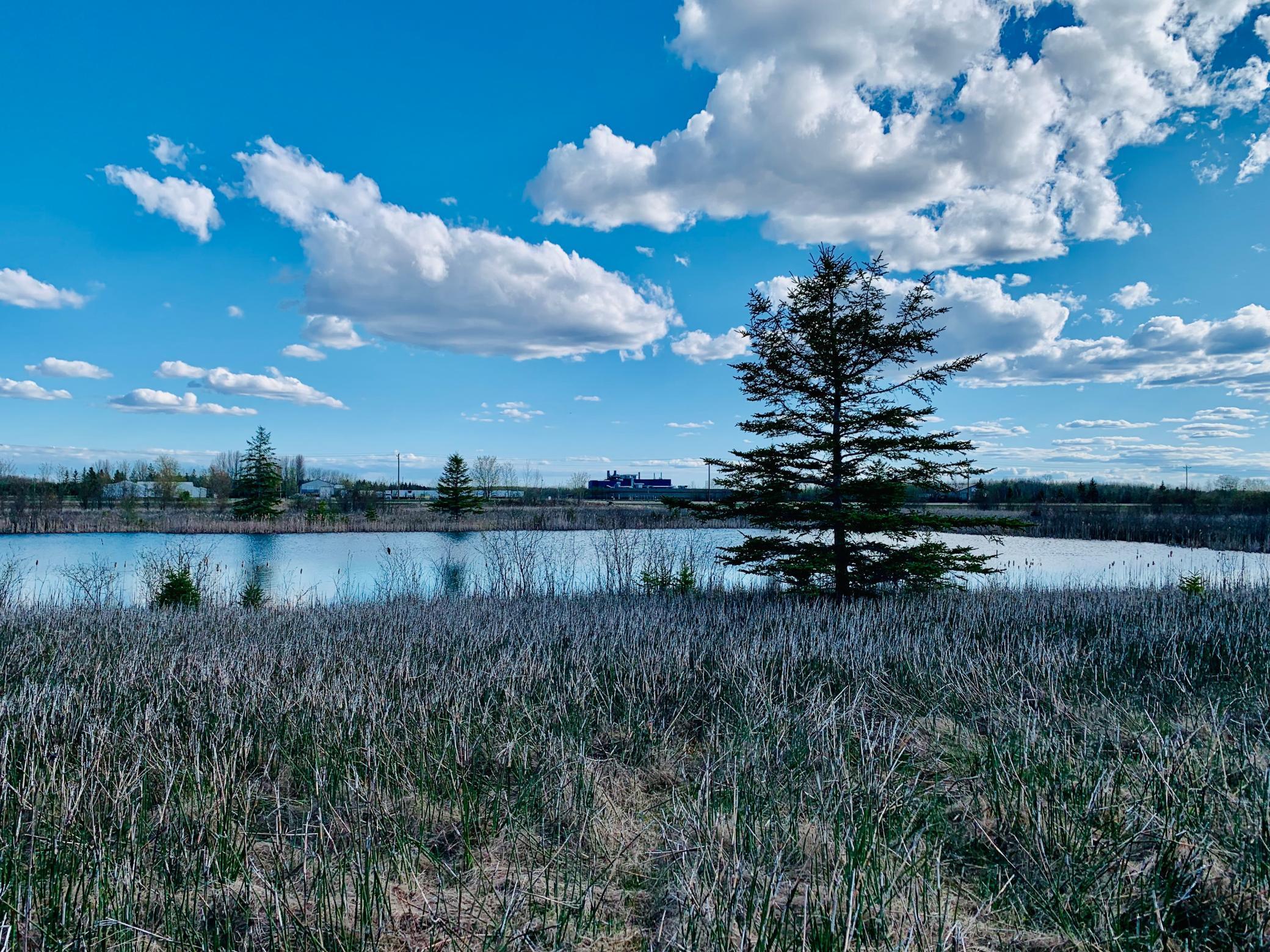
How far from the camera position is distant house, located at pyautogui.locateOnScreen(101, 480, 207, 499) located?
54609 millimetres

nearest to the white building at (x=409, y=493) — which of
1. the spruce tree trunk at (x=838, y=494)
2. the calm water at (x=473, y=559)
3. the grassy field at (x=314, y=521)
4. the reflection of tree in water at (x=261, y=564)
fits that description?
the grassy field at (x=314, y=521)

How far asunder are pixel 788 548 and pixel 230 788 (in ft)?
31.2

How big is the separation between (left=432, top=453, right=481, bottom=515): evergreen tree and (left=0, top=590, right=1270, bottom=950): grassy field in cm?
3996

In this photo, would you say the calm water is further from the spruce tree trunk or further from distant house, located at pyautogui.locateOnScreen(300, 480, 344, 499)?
distant house, located at pyautogui.locateOnScreen(300, 480, 344, 499)

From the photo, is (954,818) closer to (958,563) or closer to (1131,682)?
(1131,682)

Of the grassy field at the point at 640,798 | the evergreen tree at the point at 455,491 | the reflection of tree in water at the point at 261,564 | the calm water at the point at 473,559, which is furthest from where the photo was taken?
the evergreen tree at the point at 455,491

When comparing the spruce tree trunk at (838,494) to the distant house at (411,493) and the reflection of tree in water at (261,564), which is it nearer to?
the reflection of tree in water at (261,564)

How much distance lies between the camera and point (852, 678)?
20.5 ft

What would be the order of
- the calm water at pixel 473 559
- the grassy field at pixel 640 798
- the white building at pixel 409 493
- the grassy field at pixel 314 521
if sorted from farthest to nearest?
1. the white building at pixel 409 493
2. the grassy field at pixel 314 521
3. the calm water at pixel 473 559
4. the grassy field at pixel 640 798

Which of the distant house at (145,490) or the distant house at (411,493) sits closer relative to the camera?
the distant house at (145,490)

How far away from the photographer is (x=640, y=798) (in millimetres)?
4047

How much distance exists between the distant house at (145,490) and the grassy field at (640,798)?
51.7 meters

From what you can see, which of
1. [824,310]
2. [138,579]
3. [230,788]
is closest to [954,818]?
[230,788]

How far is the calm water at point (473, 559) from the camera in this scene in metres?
17.2
